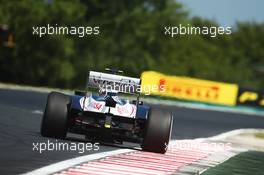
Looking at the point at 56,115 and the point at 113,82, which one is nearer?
the point at 56,115

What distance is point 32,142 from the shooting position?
51.3 ft

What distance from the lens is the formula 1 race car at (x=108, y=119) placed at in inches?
618

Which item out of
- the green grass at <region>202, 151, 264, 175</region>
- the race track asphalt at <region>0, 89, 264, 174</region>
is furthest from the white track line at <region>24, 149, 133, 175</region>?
the green grass at <region>202, 151, 264, 175</region>

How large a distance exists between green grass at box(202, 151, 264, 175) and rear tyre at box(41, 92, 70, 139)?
3.04 metres

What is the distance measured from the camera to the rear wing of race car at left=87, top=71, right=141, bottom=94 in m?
16.4

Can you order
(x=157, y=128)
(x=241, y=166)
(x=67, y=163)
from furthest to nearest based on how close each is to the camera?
(x=241, y=166) → (x=157, y=128) → (x=67, y=163)

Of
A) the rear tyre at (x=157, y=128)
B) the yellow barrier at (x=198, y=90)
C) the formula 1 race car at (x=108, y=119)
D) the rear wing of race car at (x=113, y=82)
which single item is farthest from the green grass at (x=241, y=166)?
the yellow barrier at (x=198, y=90)

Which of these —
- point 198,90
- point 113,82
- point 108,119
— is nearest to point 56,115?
point 108,119

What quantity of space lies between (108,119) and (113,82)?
3.22ft

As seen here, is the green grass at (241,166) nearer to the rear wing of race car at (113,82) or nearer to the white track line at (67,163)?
the white track line at (67,163)

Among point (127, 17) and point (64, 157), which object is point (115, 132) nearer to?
point (64, 157)

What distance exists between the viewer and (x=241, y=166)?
51.7 feet

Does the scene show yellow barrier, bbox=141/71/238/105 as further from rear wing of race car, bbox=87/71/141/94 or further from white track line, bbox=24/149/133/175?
white track line, bbox=24/149/133/175

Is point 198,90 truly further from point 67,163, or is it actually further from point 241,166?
point 67,163
